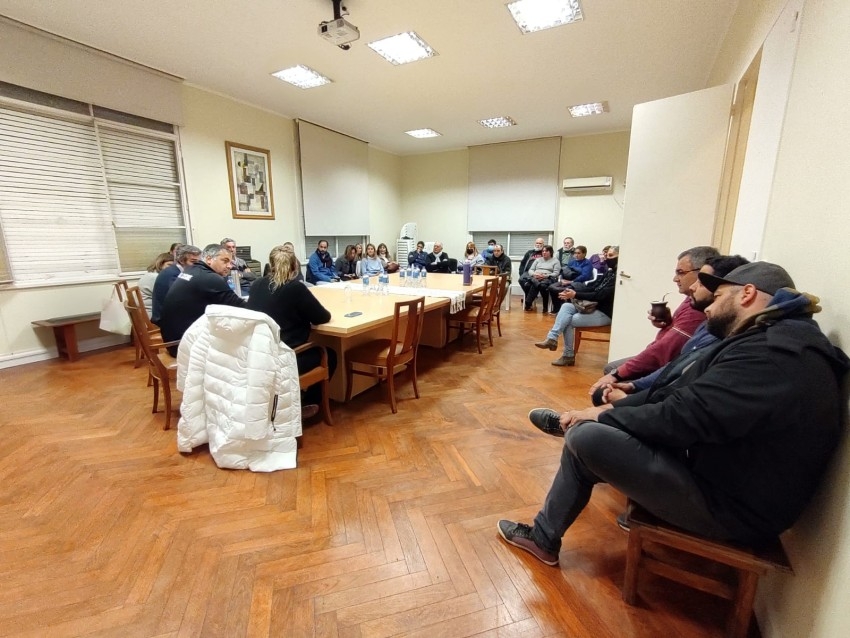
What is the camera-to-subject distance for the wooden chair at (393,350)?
262 centimetres

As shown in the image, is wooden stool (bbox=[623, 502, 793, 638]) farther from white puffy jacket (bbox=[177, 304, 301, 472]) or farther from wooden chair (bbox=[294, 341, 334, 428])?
wooden chair (bbox=[294, 341, 334, 428])

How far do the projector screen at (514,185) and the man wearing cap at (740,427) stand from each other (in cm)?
685

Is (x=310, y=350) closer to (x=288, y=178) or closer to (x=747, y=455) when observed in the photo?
(x=747, y=455)

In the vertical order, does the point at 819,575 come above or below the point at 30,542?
above

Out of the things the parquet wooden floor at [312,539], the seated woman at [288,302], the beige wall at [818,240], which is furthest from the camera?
the seated woman at [288,302]

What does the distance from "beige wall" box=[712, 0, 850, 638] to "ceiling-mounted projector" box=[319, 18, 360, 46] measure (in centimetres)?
282

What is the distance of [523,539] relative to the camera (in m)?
1.52

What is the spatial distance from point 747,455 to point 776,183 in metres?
1.19

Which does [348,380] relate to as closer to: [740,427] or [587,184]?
[740,427]

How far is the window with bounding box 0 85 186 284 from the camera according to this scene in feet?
11.4

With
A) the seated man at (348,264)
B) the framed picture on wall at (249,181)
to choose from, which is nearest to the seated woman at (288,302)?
the framed picture on wall at (249,181)

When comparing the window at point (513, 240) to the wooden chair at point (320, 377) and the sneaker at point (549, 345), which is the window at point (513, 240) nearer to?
the sneaker at point (549, 345)

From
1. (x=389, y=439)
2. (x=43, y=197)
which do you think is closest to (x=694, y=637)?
(x=389, y=439)

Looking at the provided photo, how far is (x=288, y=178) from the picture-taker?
607 centimetres
